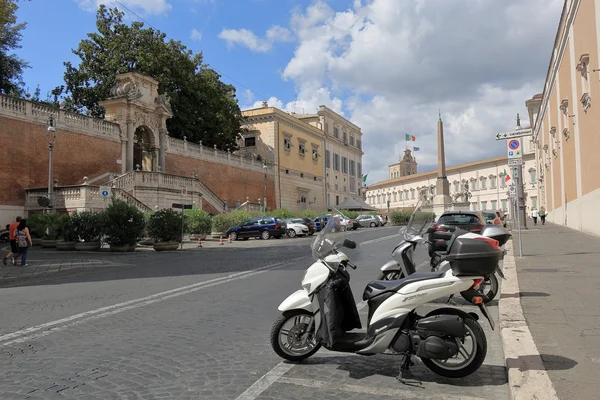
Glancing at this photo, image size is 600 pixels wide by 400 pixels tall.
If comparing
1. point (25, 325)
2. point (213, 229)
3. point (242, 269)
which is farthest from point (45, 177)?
point (25, 325)

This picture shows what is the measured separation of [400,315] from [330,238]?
998 millimetres

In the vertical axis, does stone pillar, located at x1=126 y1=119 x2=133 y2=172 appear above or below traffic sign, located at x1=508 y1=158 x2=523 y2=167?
above

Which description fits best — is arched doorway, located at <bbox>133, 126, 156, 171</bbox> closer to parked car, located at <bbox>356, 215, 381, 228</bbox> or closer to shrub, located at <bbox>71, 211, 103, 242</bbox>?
shrub, located at <bbox>71, 211, 103, 242</bbox>

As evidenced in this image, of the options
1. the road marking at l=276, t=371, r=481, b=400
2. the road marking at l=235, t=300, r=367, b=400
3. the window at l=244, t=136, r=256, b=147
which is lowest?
the road marking at l=276, t=371, r=481, b=400

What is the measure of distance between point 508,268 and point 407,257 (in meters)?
4.65

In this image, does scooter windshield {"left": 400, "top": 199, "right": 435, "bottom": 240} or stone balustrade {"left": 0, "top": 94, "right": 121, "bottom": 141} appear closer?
scooter windshield {"left": 400, "top": 199, "right": 435, "bottom": 240}

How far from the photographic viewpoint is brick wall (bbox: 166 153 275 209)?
4062 cm

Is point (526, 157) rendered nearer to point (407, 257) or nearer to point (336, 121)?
point (336, 121)

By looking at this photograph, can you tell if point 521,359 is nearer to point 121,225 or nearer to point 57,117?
point 121,225

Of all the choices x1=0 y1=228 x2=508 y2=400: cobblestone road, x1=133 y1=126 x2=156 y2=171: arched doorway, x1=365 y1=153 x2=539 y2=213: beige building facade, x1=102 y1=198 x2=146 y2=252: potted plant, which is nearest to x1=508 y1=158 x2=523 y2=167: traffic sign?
x1=0 y1=228 x2=508 y2=400: cobblestone road

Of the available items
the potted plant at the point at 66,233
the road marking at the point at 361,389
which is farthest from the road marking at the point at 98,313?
the potted plant at the point at 66,233

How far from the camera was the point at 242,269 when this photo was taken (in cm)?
1302

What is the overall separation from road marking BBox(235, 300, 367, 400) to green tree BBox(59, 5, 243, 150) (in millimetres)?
38202

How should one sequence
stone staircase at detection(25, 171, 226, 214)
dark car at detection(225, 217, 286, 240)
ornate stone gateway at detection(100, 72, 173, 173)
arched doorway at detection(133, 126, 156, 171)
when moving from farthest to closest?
arched doorway at detection(133, 126, 156, 171) < ornate stone gateway at detection(100, 72, 173, 173) < dark car at detection(225, 217, 286, 240) < stone staircase at detection(25, 171, 226, 214)
